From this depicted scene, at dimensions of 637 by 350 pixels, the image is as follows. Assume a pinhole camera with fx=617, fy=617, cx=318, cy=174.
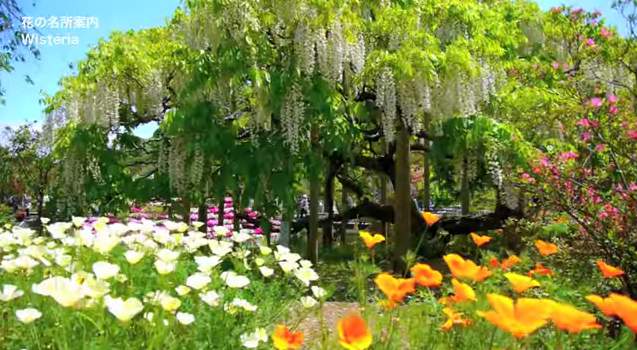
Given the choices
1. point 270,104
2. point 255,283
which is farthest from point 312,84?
point 255,283

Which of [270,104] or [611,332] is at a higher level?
[270,104]

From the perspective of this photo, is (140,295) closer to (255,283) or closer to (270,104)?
(255,283)

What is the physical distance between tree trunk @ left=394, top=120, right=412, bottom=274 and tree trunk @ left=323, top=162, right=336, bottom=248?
6.12ft

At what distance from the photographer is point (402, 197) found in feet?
21.6

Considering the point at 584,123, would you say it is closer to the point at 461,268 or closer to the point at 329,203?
the point at 461,268

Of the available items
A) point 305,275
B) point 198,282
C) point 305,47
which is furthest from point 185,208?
point 198,282

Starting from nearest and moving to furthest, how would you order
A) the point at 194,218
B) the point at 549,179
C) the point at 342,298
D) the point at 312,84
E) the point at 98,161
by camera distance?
the point at 549,179, the point at 342,298, the point at 312,84, the point at 98,161, the point at 194,218

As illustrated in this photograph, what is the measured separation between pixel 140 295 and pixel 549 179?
7.02ft

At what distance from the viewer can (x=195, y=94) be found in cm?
591

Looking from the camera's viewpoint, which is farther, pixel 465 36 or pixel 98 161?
pixel 98 161

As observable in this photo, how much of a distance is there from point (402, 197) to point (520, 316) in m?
5.46

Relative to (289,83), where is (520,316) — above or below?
below

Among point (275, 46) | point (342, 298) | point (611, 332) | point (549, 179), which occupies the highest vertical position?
point (275, 46)

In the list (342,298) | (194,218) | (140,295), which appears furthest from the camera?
(194,218)
